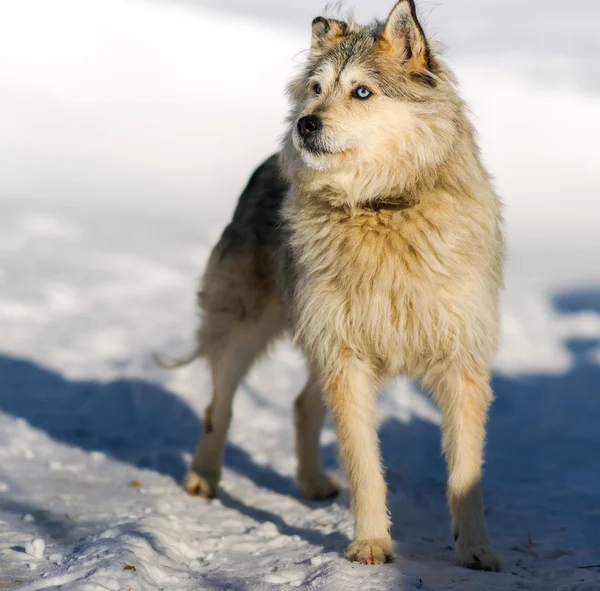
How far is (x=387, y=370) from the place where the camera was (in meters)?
4.00

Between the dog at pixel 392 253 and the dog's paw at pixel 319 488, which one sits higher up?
the dog at pixel 392 253

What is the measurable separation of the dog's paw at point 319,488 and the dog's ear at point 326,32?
2504 millimetres

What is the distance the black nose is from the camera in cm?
367

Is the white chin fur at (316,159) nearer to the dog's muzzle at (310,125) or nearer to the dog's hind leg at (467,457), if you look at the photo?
the dog's muzzle at (310,125)

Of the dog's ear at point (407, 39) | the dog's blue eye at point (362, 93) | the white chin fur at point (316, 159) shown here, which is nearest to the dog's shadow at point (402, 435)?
the white chin fur at point (316, 159)

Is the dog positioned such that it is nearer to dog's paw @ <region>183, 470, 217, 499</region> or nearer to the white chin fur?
the white chin fur

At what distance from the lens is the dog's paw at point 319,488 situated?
202 inches

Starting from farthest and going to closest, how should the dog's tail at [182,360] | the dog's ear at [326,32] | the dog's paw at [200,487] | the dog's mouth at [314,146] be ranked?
the dog's tail at [182,360]
the dog's paw at [200,487]
the dog's ear at [326,32]
the dog's mouth at [314,146]

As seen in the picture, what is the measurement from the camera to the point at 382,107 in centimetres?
377

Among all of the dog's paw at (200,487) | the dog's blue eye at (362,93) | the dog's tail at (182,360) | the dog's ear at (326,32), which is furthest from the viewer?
the dog's tail at (182,360)

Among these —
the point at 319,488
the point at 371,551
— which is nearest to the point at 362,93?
the point at 371,551

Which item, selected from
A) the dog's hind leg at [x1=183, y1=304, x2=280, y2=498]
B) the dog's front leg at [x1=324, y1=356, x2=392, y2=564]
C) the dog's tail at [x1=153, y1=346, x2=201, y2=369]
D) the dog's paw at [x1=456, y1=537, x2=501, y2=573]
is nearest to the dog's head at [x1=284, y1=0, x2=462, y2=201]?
the dog's front leg at [x1=324, y1=356, x2=392, y2=564]

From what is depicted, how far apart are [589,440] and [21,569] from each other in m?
4.15

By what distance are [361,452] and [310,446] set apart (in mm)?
1515
